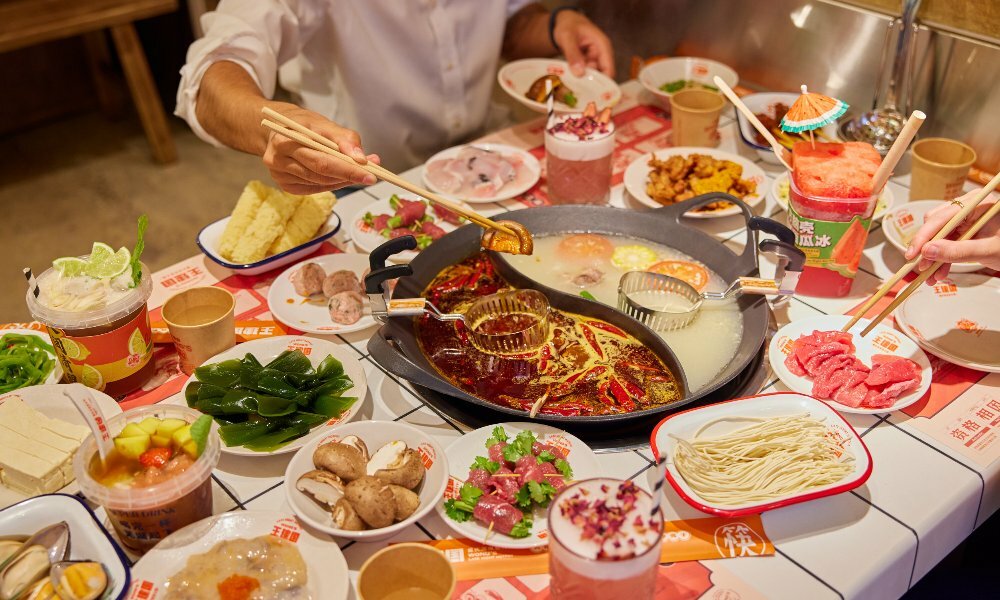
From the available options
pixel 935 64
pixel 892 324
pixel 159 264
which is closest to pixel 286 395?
pixel 892 324

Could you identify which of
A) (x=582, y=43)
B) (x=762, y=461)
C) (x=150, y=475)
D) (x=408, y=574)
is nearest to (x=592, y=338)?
(x=762, y=461)

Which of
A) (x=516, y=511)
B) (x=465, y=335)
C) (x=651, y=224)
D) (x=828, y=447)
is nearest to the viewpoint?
(x=516, y=511)

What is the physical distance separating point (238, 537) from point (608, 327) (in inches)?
45.7

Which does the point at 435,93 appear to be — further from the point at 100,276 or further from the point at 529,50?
the point at 100,276

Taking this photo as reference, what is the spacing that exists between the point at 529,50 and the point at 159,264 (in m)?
3.04

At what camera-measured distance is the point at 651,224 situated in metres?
2.76

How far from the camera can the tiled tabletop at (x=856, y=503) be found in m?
1.70

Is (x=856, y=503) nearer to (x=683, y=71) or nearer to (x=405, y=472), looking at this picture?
(x=405, y=472)

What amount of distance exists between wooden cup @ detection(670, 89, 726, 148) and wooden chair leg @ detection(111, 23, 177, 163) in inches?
176

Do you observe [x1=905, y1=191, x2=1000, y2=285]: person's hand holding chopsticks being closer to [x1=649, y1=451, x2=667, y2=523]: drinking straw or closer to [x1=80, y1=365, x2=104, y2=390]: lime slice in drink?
[x1=649, y1=451, x2=667, y2=523]: drinking straw

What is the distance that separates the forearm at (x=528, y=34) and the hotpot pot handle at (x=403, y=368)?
2.34 m

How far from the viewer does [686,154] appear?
Result: 318 centimetres

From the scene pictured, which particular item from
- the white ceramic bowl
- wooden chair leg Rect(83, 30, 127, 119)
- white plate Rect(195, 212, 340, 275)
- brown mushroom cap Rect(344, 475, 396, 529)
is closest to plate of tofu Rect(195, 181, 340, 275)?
white plate Rect(195, 212, 340, 275)

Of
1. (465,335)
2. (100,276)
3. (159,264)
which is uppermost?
(100,276)
